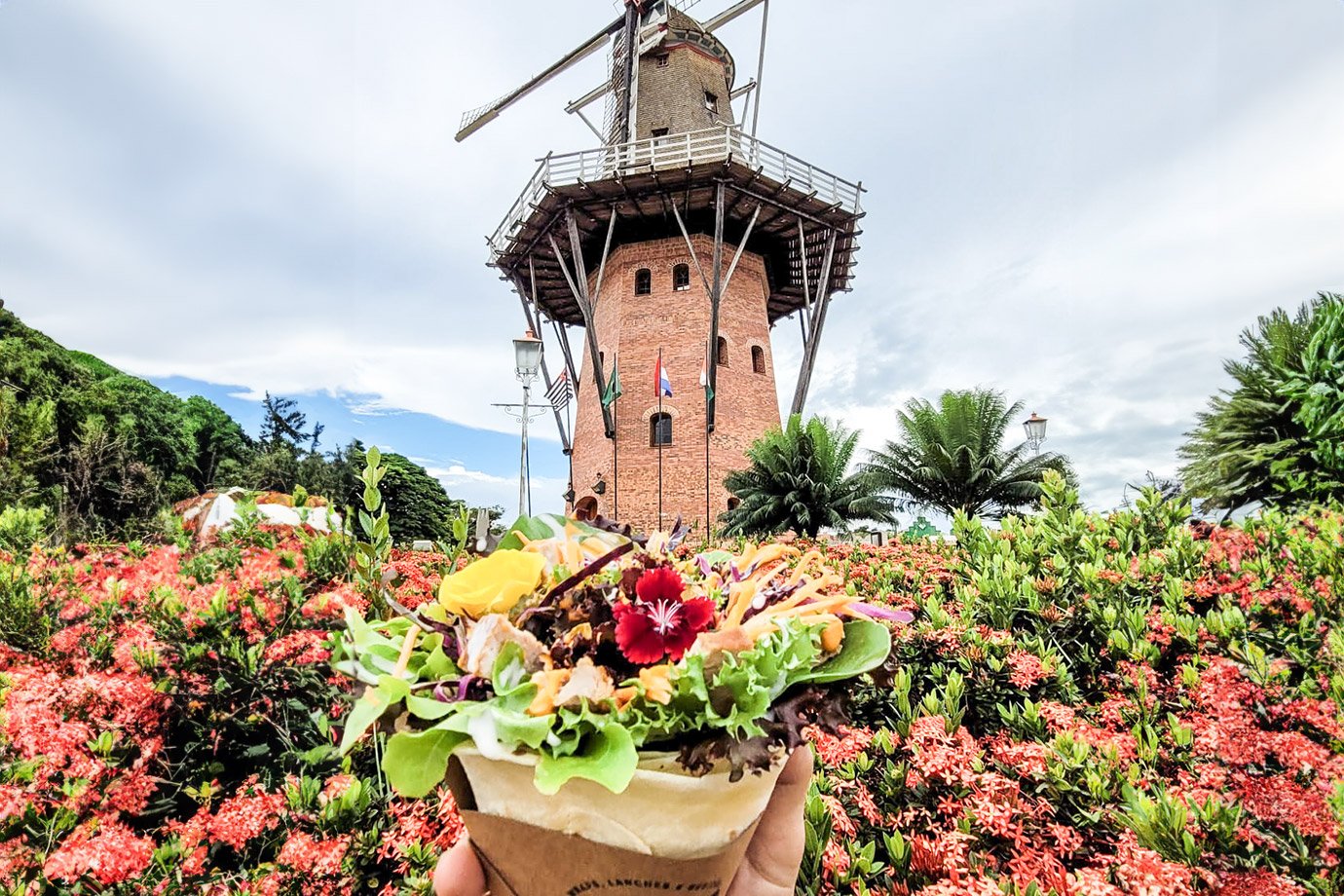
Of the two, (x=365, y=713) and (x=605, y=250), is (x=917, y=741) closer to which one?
(x=365, y=713)

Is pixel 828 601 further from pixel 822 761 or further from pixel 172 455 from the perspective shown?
pixel 172 455

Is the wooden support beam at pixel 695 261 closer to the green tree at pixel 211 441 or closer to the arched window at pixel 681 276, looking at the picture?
the arched window at pixel 681 276

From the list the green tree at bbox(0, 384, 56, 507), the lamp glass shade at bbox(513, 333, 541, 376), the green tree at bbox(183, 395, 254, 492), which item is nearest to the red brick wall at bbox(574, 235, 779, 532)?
the lamp glass shade at bbox(513, 333, 541, 376)

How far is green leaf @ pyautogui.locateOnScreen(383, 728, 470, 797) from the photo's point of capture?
2.92 feet

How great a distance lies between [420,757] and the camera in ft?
3.03

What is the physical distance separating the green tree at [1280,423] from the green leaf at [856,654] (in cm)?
652

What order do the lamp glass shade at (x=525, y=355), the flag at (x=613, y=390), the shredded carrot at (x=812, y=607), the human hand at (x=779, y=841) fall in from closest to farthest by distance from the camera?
the shredded carrot at (x=812, y=607) → the human hand at (x=779, y=841) → the lamp glass shade at (x=525, y=355) → the flag at (x=613, y=390)

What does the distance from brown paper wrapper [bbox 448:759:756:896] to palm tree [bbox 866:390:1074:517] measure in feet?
44.6

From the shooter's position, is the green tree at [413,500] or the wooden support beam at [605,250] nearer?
the wooden support beam at [605,250]

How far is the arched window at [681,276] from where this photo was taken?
56.5ft

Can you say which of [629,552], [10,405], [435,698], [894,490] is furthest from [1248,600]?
[10,405]

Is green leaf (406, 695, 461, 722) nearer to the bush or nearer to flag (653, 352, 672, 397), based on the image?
the bush

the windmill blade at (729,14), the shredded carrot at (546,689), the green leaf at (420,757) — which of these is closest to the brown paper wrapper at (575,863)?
the green leaf at (420,757)

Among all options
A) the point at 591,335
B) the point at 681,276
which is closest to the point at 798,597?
the point at 591,335
